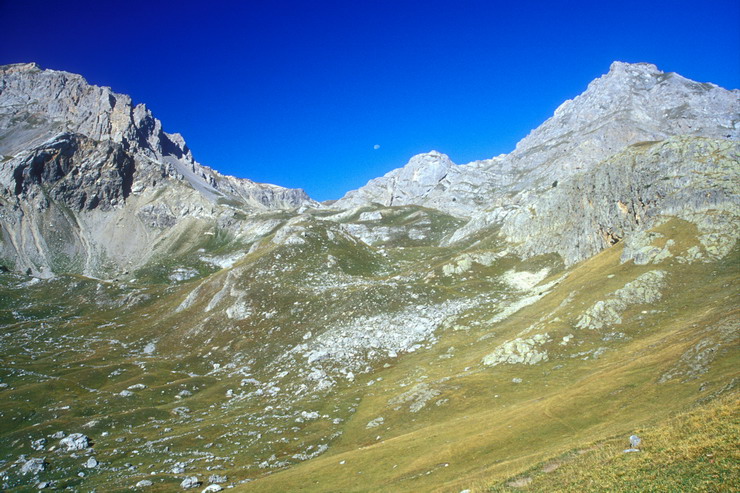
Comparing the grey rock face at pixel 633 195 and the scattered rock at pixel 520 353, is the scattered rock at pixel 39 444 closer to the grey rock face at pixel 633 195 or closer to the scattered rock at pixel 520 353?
the scattered rock at pixel 520 353

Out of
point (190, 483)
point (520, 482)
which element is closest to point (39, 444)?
point (190, 483)

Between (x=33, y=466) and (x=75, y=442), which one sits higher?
(x=75, y=442)

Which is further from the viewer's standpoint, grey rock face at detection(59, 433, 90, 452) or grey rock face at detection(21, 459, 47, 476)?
grey rock face at detection(59, 433, 90, 452)

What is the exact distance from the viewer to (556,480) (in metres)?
27.5

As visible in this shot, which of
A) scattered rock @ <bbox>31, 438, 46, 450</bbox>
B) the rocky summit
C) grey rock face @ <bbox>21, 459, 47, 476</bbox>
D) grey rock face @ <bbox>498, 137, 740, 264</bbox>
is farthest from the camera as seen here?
grey rock face @ <bbox>498, 137, 740, 264</bbox>

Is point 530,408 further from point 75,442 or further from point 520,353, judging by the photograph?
point 75,442

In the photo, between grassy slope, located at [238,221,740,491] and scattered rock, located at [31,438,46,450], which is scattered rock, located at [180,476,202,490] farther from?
scattered rock, located at [31,438,46,450]

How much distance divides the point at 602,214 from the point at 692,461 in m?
123

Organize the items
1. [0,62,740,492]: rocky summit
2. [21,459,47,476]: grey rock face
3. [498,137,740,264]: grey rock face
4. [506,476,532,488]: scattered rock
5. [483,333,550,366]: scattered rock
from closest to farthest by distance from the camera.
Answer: [506,476,532,488]: scattered rock → [0,62,740,492]: rocky summit → [21,459,47,476]: grey rock face → [483,333,550,366]: scattered rock → [498,137,740,264]: grey rock face

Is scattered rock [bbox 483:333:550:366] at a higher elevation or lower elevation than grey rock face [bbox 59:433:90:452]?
lower

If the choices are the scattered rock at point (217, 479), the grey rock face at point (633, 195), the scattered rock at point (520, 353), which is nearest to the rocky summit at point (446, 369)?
the scattered rock at point (520, 353)

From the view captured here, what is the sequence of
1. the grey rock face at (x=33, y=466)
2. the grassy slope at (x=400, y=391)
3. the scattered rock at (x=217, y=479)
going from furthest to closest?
the grey rock face at (x=33, y=466)
the scattered rock at (x=217, y=479)
the grassy slope at (x=400, y=391)

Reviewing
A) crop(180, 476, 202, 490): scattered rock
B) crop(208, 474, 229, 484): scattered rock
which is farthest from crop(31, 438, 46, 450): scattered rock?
crop(208, 474, 229, 484): scattered rock

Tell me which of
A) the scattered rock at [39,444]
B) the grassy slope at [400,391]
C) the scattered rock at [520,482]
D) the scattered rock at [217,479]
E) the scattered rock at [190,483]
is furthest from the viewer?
the scattered rock at [39,444]
